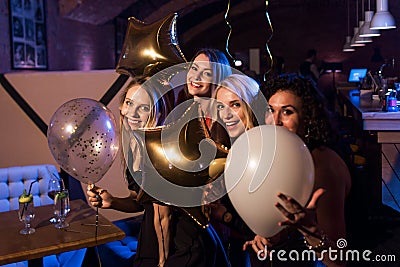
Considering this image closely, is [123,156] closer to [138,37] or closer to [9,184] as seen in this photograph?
[138,37]

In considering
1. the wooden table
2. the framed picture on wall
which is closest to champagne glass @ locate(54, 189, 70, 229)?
the wooden table

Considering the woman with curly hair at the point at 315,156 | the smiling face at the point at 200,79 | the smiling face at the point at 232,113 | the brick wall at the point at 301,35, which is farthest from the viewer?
the brick wall at the point at 301,35

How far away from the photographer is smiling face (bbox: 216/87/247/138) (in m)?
1.34

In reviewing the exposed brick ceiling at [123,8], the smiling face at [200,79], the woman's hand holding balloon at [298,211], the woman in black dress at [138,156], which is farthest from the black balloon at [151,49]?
the exposed brick ceiling at [123,8]

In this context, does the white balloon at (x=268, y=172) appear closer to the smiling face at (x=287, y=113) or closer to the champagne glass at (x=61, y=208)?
the smiling face at (x=287, y=113)

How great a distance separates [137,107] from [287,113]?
1.78 feet

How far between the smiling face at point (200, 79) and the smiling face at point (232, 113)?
4.5 inches

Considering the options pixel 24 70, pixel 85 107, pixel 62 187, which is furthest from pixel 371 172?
pixel 24 70

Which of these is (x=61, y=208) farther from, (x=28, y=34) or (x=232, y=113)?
(x=28, y=34)

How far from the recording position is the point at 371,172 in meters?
4.37

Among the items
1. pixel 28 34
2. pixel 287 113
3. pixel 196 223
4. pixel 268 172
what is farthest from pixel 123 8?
pixel 268 172

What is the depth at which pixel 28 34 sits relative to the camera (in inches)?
197

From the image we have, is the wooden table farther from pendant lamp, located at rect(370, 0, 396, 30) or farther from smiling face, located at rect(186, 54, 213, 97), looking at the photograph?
pendant lamp, located at rect(370, 0, 396, 30)

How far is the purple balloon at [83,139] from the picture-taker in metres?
1.68
